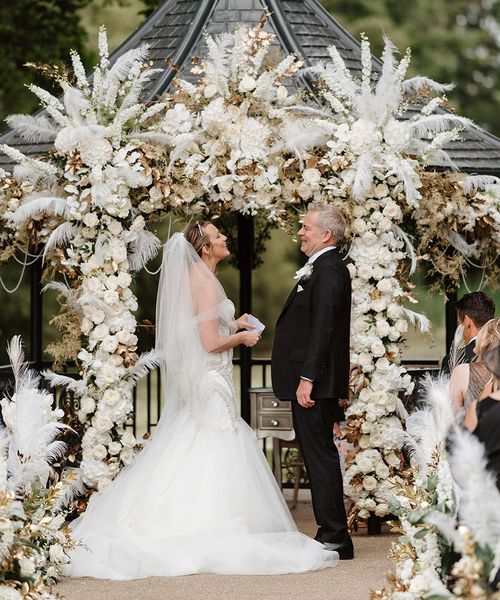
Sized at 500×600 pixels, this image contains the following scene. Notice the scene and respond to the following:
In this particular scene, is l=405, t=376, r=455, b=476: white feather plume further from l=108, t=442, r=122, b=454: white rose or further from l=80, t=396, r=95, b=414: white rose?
l=80, t=396, r=95, b=414: white rose

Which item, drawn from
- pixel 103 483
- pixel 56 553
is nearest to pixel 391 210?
pixel 103 483

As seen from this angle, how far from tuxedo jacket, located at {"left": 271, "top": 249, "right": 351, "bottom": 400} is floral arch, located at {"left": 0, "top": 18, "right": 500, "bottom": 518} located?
2.92 feet

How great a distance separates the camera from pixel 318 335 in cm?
734

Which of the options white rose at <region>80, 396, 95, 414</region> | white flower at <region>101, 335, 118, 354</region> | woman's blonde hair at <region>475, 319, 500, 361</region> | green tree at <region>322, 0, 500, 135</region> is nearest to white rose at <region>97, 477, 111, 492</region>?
white rose at <region>80, 396, 95, 414</region>

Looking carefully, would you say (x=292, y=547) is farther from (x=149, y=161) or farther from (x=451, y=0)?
(x=451, y=0)

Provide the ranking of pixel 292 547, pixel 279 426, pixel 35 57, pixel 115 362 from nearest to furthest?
pixel 292 547, pixel 115 362, pixel 279 426, pixel 35 57

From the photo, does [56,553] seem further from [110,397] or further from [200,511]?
[110,397]

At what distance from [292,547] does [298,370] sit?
1040mm

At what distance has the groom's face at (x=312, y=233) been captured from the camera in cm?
754

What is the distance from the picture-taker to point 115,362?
8305 mm

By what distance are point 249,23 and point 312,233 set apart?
9.83ft

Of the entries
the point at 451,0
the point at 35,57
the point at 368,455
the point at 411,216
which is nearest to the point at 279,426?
the point at 368,455

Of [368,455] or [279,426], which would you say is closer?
[368,455]

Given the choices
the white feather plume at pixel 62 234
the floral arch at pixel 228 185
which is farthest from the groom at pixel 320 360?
the white feather plume at pixel 62 234
